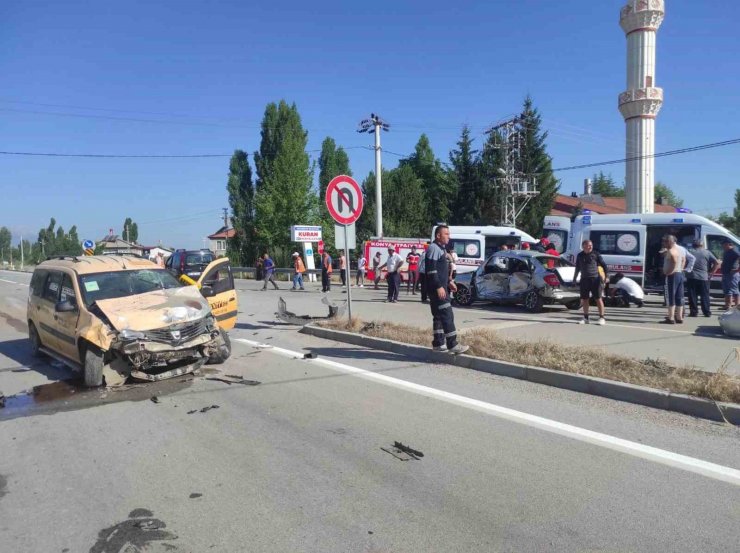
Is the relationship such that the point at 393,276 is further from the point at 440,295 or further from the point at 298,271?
the point at 440,295

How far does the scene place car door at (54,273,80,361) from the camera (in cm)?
734

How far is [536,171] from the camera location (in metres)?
47.2

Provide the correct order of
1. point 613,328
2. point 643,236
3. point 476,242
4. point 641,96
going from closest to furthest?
point 613,328, point 643,236, point 476,242, point 641,96

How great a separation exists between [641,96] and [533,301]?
3636 centimetres

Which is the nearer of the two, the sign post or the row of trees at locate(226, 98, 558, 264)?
the sign post

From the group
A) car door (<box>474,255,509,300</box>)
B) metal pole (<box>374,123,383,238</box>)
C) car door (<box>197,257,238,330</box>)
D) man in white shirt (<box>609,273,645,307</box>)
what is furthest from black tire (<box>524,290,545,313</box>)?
metal pole (<box>374,123,383,238</box>)

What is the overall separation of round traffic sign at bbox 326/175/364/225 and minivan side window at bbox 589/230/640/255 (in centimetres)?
977

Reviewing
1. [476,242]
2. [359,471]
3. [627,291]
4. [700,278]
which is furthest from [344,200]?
[476,242]

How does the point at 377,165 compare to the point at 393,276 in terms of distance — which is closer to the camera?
the point at 393,276

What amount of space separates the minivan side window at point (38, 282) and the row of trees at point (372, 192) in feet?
102

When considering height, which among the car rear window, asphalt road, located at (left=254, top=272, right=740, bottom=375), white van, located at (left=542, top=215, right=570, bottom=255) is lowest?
asphalt road, located at (left=254, top=272, right=740, bottom=375)

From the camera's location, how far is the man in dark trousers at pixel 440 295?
7.99m

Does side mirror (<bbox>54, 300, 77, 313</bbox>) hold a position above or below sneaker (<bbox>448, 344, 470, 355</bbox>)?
above

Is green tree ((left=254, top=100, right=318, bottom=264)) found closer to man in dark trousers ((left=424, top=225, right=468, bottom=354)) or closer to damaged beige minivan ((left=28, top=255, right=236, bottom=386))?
damaged beige minivan ((left=28, top=255, right=236, bottom=386))
